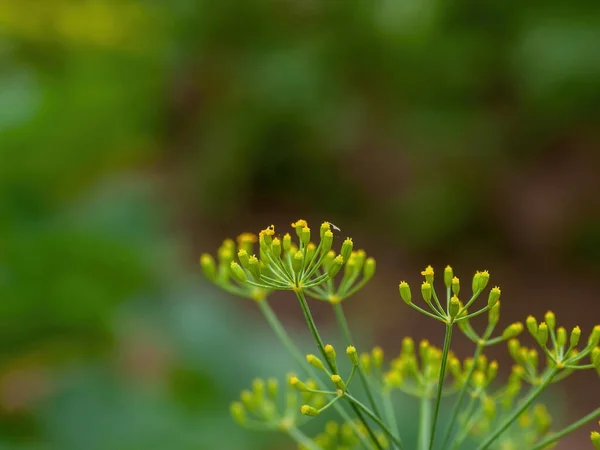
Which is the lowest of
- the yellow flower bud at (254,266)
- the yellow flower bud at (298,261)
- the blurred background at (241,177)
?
the yellow flower bud at (254,266)

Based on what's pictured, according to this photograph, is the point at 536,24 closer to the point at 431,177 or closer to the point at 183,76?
the point at 431,177

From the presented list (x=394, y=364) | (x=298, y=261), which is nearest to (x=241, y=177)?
(x=394, y=364)

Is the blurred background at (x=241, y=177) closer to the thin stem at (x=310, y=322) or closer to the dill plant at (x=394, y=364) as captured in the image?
the dill plant at (x=394, y=364)

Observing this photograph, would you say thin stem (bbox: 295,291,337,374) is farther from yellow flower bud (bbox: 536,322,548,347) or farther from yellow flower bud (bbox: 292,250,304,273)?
yellow flower bud (bbox: 536,322,548,347)

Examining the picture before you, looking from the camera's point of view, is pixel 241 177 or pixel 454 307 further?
pixel 241 177

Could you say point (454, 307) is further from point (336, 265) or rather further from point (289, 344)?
point (289, 344)

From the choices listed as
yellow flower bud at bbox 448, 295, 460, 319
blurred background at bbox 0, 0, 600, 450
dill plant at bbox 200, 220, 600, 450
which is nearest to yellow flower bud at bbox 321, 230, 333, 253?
dill plant at bbox 200, 220, 600, 450

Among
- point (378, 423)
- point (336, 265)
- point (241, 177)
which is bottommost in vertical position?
point (378, 423)

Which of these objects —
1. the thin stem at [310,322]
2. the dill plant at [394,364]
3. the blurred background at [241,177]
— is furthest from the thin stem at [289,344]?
the blurred background at [241,177]
